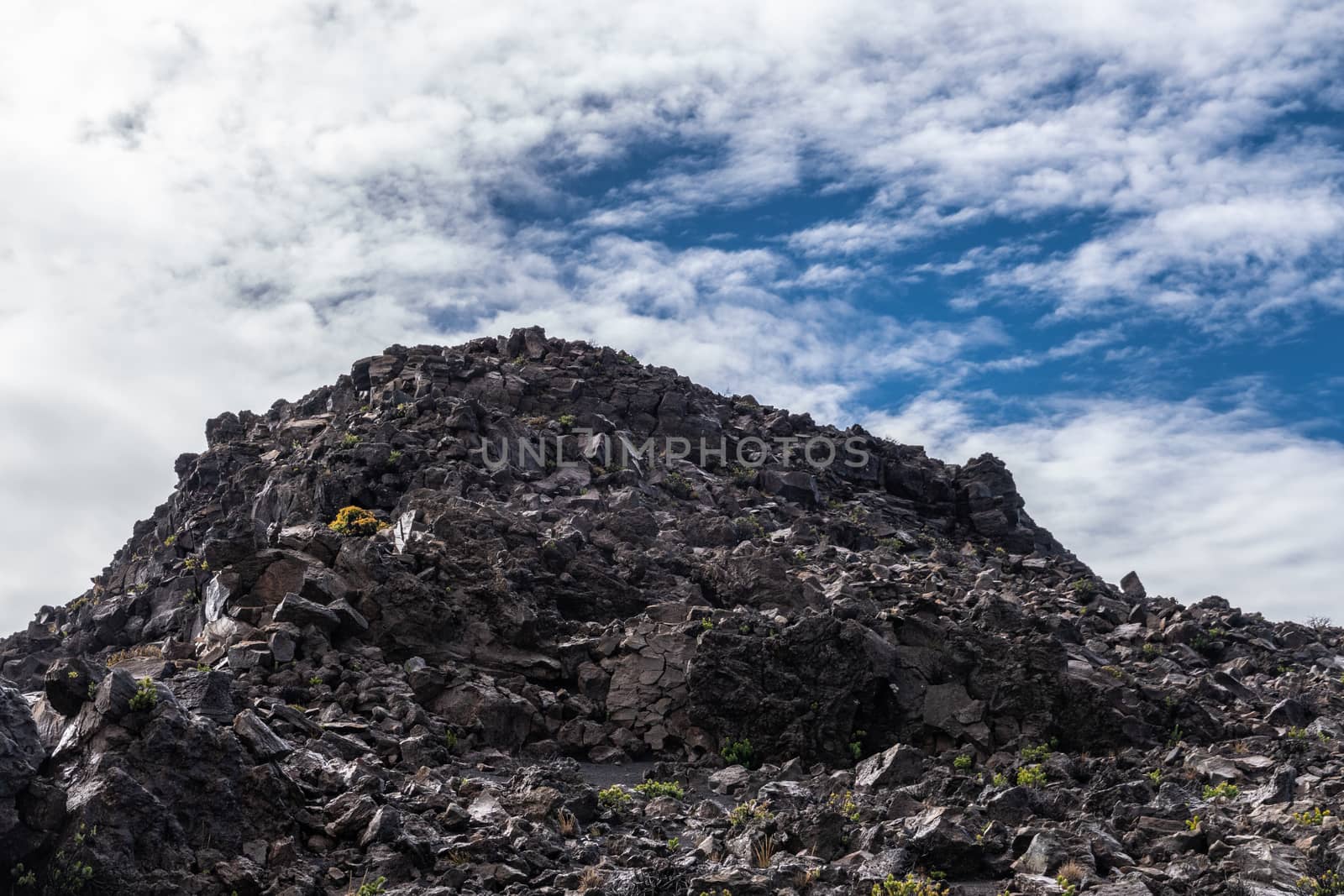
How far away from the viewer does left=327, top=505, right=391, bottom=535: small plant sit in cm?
3978

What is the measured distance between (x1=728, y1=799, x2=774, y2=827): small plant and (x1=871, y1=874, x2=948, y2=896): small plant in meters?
3.11

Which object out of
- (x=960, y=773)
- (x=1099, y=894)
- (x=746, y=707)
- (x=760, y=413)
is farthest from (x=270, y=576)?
(x=760, y=413)

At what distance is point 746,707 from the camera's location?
3014 centimetres

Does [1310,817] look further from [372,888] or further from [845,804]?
[372,888]

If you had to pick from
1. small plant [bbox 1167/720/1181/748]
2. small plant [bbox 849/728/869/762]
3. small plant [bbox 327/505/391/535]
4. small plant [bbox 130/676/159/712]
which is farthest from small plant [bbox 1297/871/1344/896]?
small plant [bbox 327/505/391/535]

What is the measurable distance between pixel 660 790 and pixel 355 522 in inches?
786

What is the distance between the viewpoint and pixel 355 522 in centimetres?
4050

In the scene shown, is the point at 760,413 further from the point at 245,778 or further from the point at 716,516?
the point at 245,778

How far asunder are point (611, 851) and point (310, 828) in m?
5.15

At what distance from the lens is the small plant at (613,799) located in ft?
71.6

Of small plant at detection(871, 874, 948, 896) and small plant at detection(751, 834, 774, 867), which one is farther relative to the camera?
small plant at detection(751, 834, 774, 867)

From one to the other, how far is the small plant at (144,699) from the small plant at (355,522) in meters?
19.6

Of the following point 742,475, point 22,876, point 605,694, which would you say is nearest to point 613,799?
point 605,694

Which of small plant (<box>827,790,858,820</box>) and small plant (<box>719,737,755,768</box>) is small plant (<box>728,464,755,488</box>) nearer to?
small plant (<box>719,737,755,768</box>)
